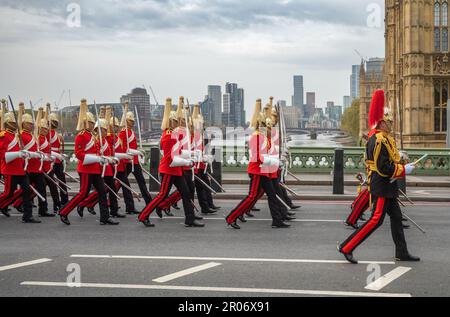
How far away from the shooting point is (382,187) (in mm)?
9109

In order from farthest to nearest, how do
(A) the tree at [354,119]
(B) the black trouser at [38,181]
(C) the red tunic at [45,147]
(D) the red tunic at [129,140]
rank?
(A) the tree at [354,119], (D) the red tunic at [129,140], (C) the red tunic at [45,147], (B) the black trouser at [38,181]

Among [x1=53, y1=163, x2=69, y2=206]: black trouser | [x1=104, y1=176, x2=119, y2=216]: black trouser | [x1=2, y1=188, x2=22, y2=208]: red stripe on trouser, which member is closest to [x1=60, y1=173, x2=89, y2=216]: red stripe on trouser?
[x1=104, y1=176, x2=119, y2=216]: black trouser

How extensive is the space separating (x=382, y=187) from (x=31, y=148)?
23.5ft

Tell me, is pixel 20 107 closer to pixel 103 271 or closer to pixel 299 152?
pixel 103 271

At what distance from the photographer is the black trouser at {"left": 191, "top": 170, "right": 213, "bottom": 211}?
48.0 feet

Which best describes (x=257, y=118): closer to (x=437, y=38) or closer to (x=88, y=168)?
(x=88, y=168)

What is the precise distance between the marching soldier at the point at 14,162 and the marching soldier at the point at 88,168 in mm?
784

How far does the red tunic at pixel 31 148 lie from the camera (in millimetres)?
13406

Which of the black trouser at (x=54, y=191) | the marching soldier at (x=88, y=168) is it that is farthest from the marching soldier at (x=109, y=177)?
the black trouser at (x=54, y=191)

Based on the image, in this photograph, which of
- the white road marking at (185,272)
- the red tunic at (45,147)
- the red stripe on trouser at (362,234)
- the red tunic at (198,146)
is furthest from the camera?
the red tunic at (198,146)

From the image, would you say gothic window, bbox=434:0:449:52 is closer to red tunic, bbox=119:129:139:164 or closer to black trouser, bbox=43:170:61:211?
red tunic, bbox=119:129:139:164

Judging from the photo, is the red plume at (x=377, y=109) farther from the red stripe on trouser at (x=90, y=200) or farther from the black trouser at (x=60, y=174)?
the black trouser at (x=60, y=174)

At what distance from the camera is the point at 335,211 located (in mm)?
15227
